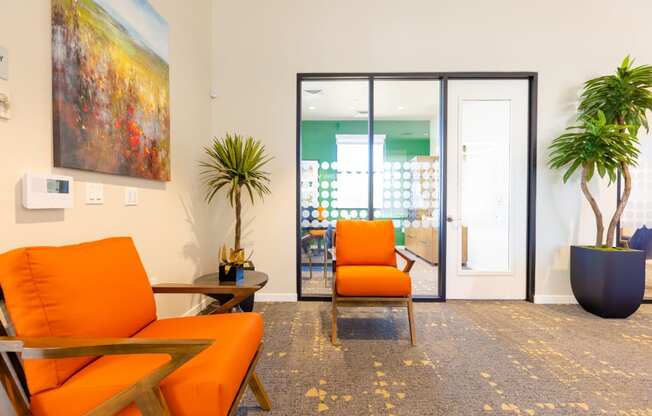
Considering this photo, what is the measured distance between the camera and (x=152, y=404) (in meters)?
0.94

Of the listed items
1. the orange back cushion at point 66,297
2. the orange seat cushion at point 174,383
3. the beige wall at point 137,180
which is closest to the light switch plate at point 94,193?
the beige wall at point 137,180

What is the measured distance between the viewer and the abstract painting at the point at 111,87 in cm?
152

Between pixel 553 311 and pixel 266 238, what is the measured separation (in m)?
3.17

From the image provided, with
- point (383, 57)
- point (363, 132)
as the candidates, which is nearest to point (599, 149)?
point (383, 57)

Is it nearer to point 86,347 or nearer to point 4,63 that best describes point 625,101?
point 86,347

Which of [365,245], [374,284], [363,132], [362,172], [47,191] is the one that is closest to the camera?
[47,191]

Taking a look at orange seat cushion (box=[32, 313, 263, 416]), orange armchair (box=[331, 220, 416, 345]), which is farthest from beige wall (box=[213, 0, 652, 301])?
orange seat cushion (box=[32, 313, 263, 416])

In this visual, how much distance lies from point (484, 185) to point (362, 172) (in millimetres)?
1465

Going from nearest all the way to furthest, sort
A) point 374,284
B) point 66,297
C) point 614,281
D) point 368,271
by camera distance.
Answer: point 66,297 → point 374,284 → point 368,271 → point 614,281

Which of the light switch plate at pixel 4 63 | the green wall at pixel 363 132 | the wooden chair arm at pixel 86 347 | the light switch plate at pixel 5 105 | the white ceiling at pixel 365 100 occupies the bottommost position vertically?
the wooden chair arm at pixel 86 347

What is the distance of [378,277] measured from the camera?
2.42m

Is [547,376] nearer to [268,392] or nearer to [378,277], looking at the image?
[378,277]

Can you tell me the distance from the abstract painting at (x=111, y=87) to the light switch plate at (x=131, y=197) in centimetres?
12

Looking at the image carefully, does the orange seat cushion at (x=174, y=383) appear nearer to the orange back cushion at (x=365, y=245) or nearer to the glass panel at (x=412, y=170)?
the orange back cushion at (x=365, y=245)
